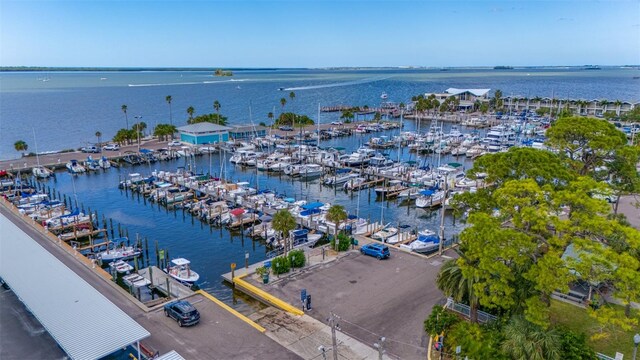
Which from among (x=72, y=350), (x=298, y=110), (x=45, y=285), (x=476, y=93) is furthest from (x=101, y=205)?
(x=476, y=93)

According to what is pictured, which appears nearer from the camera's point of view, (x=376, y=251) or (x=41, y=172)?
(x=376, y=251)

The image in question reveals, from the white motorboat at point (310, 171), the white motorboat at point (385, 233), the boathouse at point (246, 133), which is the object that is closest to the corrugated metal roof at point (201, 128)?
the boathouse at point (246, 133)

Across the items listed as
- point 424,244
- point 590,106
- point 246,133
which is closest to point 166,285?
point 424,244

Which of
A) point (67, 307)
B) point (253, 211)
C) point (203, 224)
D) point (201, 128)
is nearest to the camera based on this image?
point (67, 307)

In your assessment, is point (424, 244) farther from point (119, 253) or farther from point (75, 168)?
point (75, 168)

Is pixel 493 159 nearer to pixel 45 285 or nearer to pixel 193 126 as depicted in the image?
pixel 45 285

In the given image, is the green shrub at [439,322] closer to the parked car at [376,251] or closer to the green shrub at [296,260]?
the parked car at [376,251]

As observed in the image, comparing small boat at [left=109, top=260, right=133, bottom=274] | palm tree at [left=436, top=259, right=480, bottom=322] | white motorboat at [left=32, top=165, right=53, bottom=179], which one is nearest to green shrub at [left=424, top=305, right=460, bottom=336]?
palm tree at [left=436, top=259, right=480, bottom=322]
